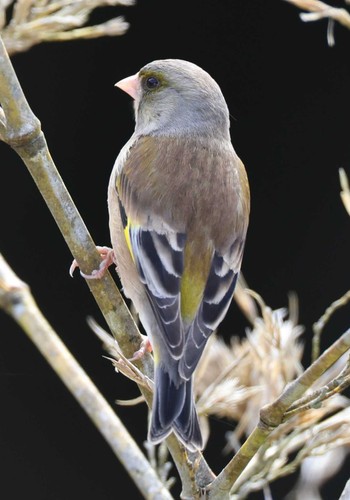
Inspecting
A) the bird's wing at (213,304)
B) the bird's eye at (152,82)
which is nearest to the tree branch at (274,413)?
the bird's wing at (213,304)

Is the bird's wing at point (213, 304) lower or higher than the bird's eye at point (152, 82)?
lower

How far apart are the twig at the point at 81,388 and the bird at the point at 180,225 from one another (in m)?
0.18

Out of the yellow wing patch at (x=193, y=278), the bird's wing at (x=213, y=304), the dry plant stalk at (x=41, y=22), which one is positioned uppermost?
the dry plant stalk at (x=41, y=22)

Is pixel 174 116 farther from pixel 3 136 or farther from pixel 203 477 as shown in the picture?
pixel 203 477

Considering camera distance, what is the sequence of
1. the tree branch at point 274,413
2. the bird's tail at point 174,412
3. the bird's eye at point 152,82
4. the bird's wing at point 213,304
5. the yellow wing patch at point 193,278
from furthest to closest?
the bird's eye at point 152,82 → the yellow wing patch at point 193,278 → the bird's wing at point 213,304 → the bird's tail at point 174,412 → the tree branch at point 274,413

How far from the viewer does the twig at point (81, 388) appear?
39.9 inches

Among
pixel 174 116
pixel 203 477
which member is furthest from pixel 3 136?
pixel 174 116

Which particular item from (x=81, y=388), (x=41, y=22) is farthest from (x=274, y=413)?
(x=41, y=22)

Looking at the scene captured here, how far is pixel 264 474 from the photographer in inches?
45.5

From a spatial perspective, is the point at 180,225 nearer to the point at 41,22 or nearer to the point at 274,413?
the point at 41,22

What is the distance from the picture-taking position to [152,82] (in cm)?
193

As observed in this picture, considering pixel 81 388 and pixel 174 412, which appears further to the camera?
pixel 174 412

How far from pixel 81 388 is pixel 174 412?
22 centimetres

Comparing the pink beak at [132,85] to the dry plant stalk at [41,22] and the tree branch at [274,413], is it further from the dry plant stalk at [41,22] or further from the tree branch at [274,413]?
the tree branch at [274,413]
